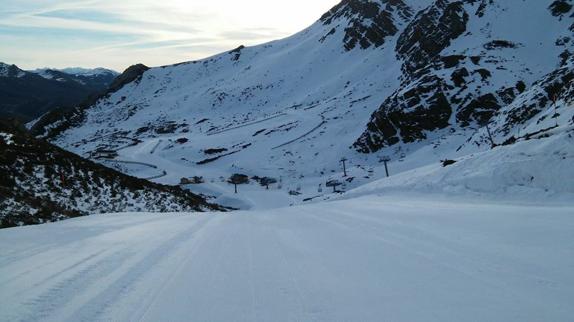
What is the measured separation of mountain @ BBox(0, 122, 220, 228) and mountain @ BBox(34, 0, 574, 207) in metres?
15.7

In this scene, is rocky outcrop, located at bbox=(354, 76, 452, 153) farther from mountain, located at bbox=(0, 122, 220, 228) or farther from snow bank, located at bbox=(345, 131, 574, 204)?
snow bank, located at bbox=(345, 131, 574, 204)

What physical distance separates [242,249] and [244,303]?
259 centimetres

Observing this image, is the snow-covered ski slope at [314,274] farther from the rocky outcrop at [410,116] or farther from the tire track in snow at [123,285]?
the rocky outcrop at [410,116]

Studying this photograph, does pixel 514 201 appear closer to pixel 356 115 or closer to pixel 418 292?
pixel 418 292

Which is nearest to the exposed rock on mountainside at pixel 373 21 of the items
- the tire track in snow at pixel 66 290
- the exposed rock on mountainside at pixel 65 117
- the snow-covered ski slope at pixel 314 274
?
the exposed rock on mountainside at pixel 65 117

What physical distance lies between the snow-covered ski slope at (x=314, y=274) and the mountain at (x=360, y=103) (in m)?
5.99

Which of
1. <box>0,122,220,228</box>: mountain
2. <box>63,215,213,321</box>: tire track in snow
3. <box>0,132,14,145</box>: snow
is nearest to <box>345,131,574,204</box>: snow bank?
<box>63,215,213,321</box>: tire track in snow

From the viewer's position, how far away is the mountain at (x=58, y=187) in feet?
46.7

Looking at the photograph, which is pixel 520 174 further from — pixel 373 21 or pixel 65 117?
pixel 65 117

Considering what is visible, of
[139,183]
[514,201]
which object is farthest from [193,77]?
[514,201]

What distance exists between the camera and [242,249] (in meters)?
6.37

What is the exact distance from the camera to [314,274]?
4664 mm

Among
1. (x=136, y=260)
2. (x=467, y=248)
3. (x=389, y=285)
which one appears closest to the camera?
(x=389, y=285)

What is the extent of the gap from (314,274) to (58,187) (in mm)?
16818
